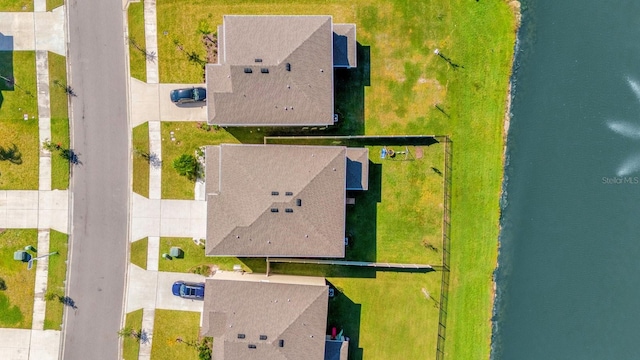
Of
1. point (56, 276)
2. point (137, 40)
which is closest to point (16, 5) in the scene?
point (137, 40)

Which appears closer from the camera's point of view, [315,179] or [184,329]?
[315,179]

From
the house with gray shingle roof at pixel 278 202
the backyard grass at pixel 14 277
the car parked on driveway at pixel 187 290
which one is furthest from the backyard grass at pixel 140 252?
the backyard grass at pixel 14 277

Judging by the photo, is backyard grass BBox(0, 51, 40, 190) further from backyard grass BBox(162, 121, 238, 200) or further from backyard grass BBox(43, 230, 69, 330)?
backyard grass BBox(162, 121, 238, 200)

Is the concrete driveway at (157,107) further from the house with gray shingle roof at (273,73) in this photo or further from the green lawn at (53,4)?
the green lawn at (53,4)

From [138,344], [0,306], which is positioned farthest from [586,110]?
[0,306]

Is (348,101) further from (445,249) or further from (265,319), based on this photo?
(265,319)

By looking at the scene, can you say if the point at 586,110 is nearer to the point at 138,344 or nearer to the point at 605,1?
the point at 605,1
